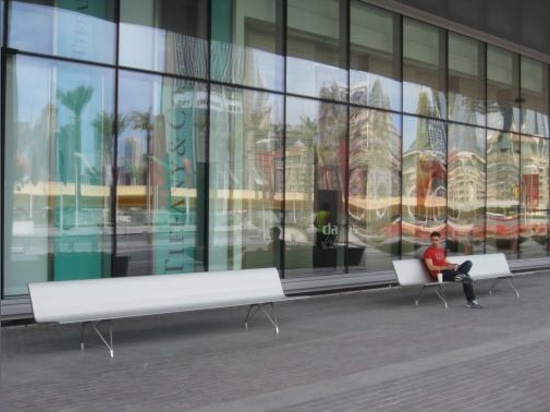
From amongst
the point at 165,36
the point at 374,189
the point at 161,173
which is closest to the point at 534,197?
the point at 374,189

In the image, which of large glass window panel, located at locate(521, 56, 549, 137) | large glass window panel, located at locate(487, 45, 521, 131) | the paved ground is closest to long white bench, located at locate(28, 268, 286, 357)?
the paved ground

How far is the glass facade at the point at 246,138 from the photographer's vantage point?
1047 cm

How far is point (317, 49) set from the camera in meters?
14.3

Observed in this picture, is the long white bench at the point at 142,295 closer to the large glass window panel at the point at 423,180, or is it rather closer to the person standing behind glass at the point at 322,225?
the person standing behind glass at the point at 322,225

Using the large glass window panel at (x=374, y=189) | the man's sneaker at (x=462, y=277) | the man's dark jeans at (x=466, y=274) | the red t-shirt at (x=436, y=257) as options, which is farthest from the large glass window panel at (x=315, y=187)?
the man's sneaker at (x=462, y=277)

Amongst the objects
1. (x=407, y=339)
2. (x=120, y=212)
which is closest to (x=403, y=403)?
(x=407, y=339)

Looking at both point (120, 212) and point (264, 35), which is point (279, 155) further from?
point (120, 212)

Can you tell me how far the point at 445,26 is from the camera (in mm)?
16672

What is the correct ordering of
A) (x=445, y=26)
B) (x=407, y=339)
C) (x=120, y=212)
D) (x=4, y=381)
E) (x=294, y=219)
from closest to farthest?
1. (x=4, y=381)
2. (x=407, y=339)
3. (x=120, y=212)
4. (x=294, y=219)
5. (x=445, y=26)

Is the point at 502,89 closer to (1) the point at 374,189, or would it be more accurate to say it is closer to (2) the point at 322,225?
(1) the point at 374,189

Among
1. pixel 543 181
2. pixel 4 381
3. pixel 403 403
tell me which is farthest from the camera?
pixel 543 181

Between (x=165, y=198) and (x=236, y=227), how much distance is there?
162 centimetres

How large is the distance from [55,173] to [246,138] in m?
3.85

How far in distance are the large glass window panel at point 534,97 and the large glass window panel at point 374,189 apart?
5716 mm
